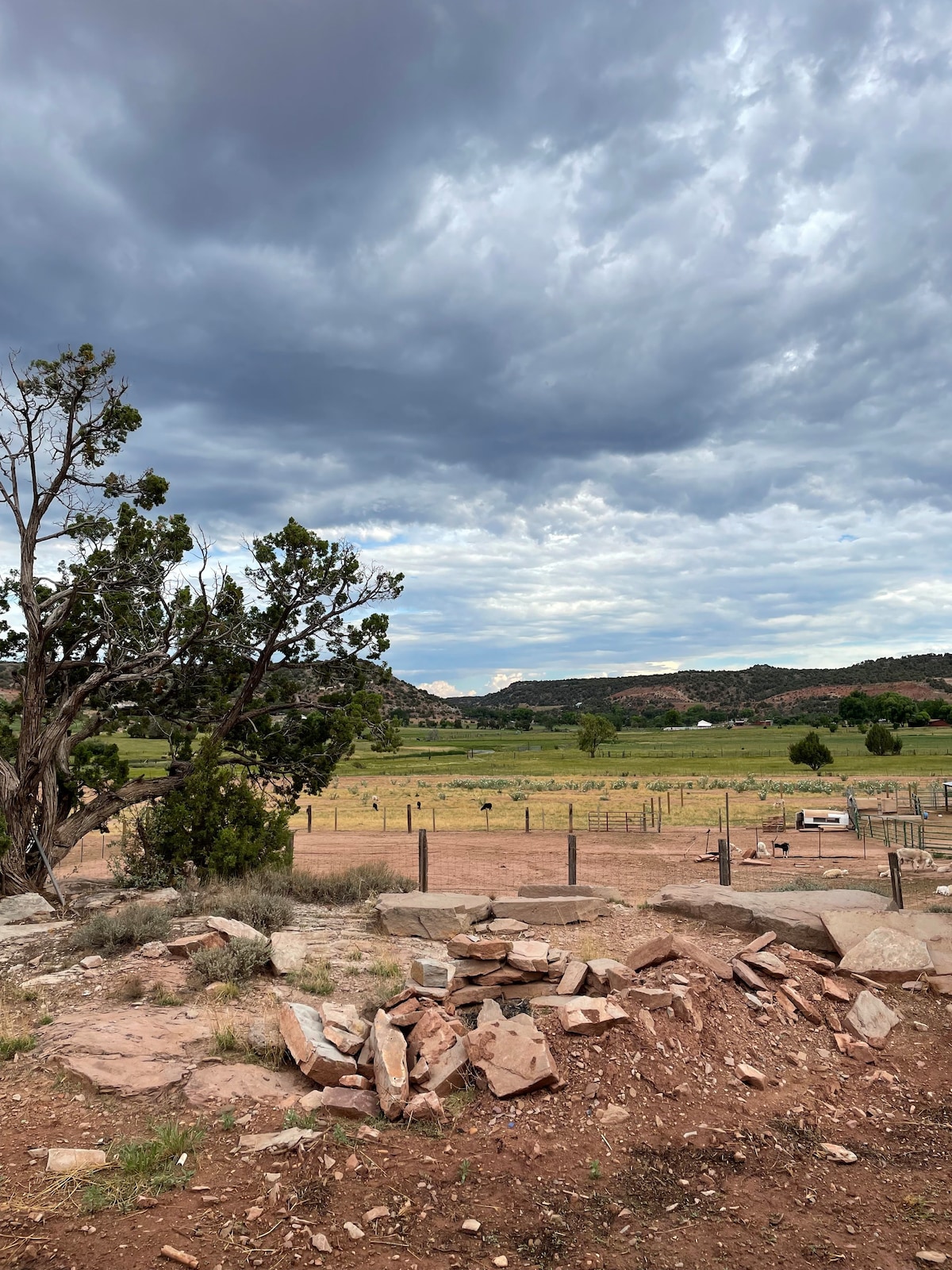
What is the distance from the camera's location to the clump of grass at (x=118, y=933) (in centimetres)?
1157

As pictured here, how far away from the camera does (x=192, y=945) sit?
1115cm

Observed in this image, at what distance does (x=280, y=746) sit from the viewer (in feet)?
67.9

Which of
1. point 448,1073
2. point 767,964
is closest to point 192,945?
point 448,1073

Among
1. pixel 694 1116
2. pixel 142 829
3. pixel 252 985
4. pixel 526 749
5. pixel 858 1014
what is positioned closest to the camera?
pixel 694 1116

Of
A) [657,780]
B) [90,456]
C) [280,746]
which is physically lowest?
[657,780]

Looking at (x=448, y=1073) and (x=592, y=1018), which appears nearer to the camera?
(x=448, y=1073)

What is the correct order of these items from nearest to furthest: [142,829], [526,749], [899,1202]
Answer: [899,1202] → [142,829] → [526,749]

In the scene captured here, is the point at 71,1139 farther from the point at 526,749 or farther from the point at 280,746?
the point at 526,749

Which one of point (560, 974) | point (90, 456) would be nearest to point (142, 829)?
point (90, 456)

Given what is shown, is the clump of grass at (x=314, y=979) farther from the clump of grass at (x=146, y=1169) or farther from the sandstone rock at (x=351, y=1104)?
the clump of grass at (x=146, y=1169)

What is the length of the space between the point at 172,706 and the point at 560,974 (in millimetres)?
14158

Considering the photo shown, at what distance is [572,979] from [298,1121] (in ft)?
11.7

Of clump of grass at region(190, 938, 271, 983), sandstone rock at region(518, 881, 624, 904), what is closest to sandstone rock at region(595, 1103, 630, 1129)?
clump of grass at region(190, 938, 271, 983)

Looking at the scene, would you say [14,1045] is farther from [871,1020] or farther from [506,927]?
[871,1020]
